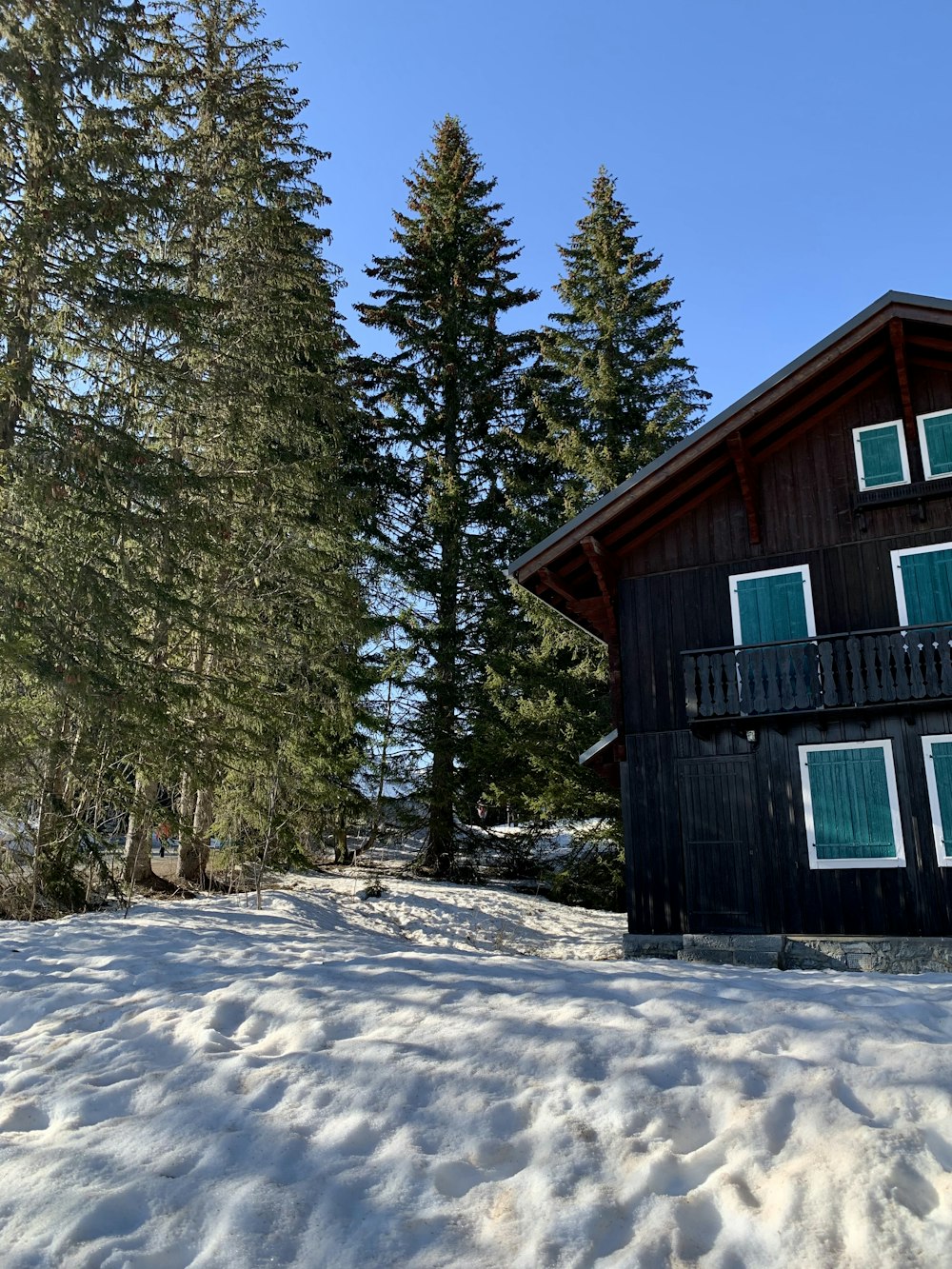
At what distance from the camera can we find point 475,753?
21969 millimetres

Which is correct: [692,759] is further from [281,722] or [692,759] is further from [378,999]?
[378,999]

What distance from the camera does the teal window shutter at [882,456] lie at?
13930 millimetres

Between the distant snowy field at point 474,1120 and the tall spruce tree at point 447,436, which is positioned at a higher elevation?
the tall spruce tree at point 447,436

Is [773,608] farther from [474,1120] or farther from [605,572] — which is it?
[474,1120]

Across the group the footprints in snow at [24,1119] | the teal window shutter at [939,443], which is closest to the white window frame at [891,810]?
the teal window shutter at [939,443]

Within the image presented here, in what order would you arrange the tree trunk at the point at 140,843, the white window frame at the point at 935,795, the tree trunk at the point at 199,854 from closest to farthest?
the white window frame at the point at 935,795 < the tree trunk at the point at 140,843 < the tree trunk at the point at 199,854

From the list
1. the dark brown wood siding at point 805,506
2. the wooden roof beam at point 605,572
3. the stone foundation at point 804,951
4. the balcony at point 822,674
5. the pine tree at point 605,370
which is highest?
the pine tree at point 605,370

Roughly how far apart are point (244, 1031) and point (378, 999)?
931 millimetres

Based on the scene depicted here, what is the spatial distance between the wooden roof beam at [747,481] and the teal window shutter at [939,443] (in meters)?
2.61

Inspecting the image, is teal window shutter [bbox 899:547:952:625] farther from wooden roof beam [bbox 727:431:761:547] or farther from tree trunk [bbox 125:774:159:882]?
tree trunk [bbox 125:774:159:882]

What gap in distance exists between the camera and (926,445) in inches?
547

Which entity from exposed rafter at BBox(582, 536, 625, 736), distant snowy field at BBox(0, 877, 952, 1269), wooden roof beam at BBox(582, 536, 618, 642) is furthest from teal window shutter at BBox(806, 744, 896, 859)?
distant snowy field at BBox(0, 877, 952, 1269)

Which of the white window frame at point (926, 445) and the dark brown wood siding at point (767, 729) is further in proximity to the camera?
the white window frame at point (926, 445)

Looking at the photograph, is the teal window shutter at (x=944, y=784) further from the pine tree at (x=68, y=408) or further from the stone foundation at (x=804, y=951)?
the pine tree at (x=68, y=408)
